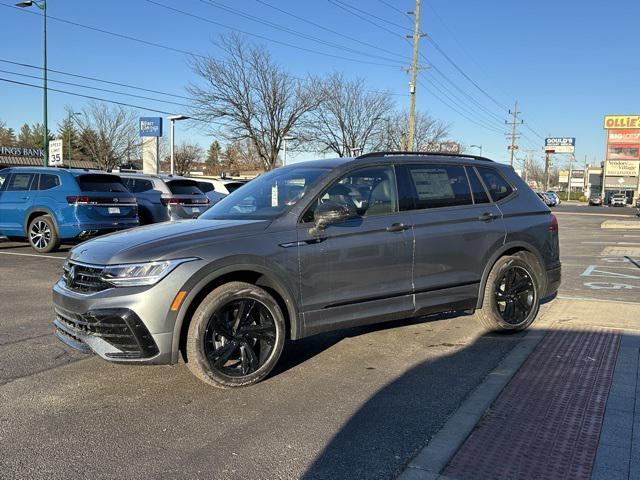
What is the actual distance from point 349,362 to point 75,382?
89.0 inches

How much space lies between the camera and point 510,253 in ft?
19.6

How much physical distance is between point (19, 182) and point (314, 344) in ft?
31.5

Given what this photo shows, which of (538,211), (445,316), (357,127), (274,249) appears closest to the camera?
(274,249)

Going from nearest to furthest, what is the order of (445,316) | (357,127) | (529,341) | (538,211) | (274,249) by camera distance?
1. (274,249)
2. (529,341)
3. (538,211)
4. (445,316)
5. (357,127)

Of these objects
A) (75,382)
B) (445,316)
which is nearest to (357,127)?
(445,316)

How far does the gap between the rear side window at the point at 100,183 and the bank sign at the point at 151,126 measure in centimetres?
1880

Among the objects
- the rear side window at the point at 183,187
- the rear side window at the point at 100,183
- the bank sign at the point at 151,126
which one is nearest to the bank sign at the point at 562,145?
the bank sign at the point at 151,126

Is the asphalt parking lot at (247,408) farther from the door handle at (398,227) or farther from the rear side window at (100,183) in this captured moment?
the rear side window at (100,183)

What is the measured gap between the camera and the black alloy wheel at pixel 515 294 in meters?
5.84

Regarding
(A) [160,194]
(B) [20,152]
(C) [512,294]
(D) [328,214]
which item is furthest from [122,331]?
(B) [20,152]

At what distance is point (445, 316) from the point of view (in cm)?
671

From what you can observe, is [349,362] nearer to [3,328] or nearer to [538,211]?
[538,211]

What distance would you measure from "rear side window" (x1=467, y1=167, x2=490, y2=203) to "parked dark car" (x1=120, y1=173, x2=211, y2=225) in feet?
30.8

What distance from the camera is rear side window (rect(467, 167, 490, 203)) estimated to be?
5.79m
